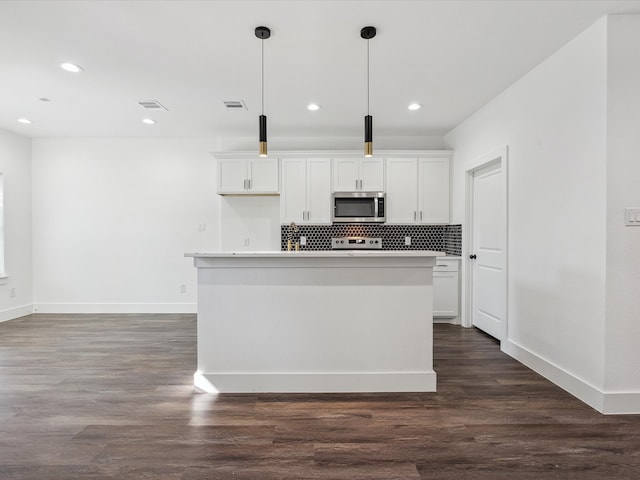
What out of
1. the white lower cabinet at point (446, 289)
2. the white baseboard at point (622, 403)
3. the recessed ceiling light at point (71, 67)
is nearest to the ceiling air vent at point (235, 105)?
the recessed ceiling light at point (71, 67)

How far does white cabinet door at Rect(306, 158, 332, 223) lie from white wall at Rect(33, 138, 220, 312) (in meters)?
1.51

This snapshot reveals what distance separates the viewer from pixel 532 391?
2611mm

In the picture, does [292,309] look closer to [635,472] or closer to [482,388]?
[482,388]

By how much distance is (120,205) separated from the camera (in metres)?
5.26

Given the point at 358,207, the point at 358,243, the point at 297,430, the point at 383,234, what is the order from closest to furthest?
the point at 297,430 → the point at 358,207 → the point at 358,243 → the point at 383,234

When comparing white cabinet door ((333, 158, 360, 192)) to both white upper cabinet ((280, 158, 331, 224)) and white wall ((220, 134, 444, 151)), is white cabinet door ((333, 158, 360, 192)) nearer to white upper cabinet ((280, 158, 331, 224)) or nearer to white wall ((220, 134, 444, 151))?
white upper cabinet ((280, 158, 331, 224))

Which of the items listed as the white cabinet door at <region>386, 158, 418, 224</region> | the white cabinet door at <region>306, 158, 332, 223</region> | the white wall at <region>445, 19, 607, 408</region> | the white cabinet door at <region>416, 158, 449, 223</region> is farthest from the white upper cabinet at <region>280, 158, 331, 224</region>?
the white wall at <region>445, 19, 607, 408</region>

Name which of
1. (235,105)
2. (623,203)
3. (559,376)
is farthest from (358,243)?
(623,203)

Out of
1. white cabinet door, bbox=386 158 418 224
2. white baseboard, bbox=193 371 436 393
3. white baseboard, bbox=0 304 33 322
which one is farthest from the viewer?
white cabinet door, bbox=386 158 418 224

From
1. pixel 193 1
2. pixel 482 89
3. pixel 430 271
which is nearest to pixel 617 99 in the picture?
pixel 482 89

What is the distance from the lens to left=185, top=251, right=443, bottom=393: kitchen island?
2.60 meters

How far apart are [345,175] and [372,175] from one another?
0.39m

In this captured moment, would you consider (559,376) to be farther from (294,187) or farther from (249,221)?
(249,221)

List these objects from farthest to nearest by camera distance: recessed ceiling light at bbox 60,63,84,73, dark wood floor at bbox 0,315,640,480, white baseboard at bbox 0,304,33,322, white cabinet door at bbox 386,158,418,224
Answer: white cabinet door at bbox 386,158,418,224 → white baseboard at bbox 0,304,33,322 → recessed ceiling light at bbox 60,63,84,73 → dark wood floor at bbox 0,315,640,480
